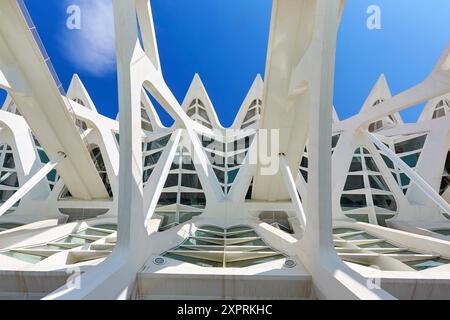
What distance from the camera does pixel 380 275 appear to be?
16.0 feet

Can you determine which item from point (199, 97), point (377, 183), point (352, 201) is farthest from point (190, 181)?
point (377, 183)

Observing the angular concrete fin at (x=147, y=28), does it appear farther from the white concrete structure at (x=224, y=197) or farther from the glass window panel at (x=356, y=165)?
the glass window panel at (x=356, y=165)

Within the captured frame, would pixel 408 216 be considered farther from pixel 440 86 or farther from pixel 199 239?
pixel 199 239

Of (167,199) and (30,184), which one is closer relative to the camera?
(30,184)

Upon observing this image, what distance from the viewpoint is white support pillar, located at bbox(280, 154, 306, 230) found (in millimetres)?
7559

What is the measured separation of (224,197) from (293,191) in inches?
245

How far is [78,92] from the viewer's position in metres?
25.8

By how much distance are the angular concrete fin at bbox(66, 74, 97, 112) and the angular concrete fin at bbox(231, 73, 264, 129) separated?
1665 centimetres

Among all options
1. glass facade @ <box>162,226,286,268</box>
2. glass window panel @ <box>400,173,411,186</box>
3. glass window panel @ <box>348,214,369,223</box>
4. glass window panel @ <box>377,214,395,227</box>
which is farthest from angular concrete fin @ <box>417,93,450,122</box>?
glass facade @ <box>162,226,286,268</box>

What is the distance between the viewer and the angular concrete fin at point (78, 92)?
25.5 metres

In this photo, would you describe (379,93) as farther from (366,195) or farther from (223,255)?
(223,255)

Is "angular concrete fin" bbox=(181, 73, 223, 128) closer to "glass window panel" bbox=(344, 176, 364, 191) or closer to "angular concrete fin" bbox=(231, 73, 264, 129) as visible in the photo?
"angular concrete fin" bbox=(231, 73, 264, 129)

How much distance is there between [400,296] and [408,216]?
11.1 m
